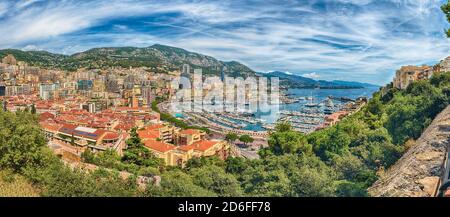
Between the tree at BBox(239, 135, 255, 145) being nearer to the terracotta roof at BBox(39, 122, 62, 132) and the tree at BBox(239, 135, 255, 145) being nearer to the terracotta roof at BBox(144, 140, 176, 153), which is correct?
the terracotta roof at BBox(144, 140, 176, 153)

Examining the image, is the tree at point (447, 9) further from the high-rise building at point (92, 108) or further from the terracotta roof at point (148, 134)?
the high-rise building at point (92, 108)

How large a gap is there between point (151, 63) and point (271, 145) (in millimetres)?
2403

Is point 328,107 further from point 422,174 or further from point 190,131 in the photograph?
point 422,174

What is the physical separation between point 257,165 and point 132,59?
2.31 meters

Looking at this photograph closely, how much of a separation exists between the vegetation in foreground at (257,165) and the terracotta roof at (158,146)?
135 millimetres

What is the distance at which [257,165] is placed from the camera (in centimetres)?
460

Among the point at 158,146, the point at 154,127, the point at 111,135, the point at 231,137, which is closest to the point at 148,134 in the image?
the point at 154,127

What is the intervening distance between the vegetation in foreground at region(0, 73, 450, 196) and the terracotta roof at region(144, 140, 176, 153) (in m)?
0.13

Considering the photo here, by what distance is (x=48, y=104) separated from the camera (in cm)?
500

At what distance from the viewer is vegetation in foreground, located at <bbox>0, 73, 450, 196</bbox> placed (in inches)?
125

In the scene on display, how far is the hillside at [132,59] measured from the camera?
4.20 m
